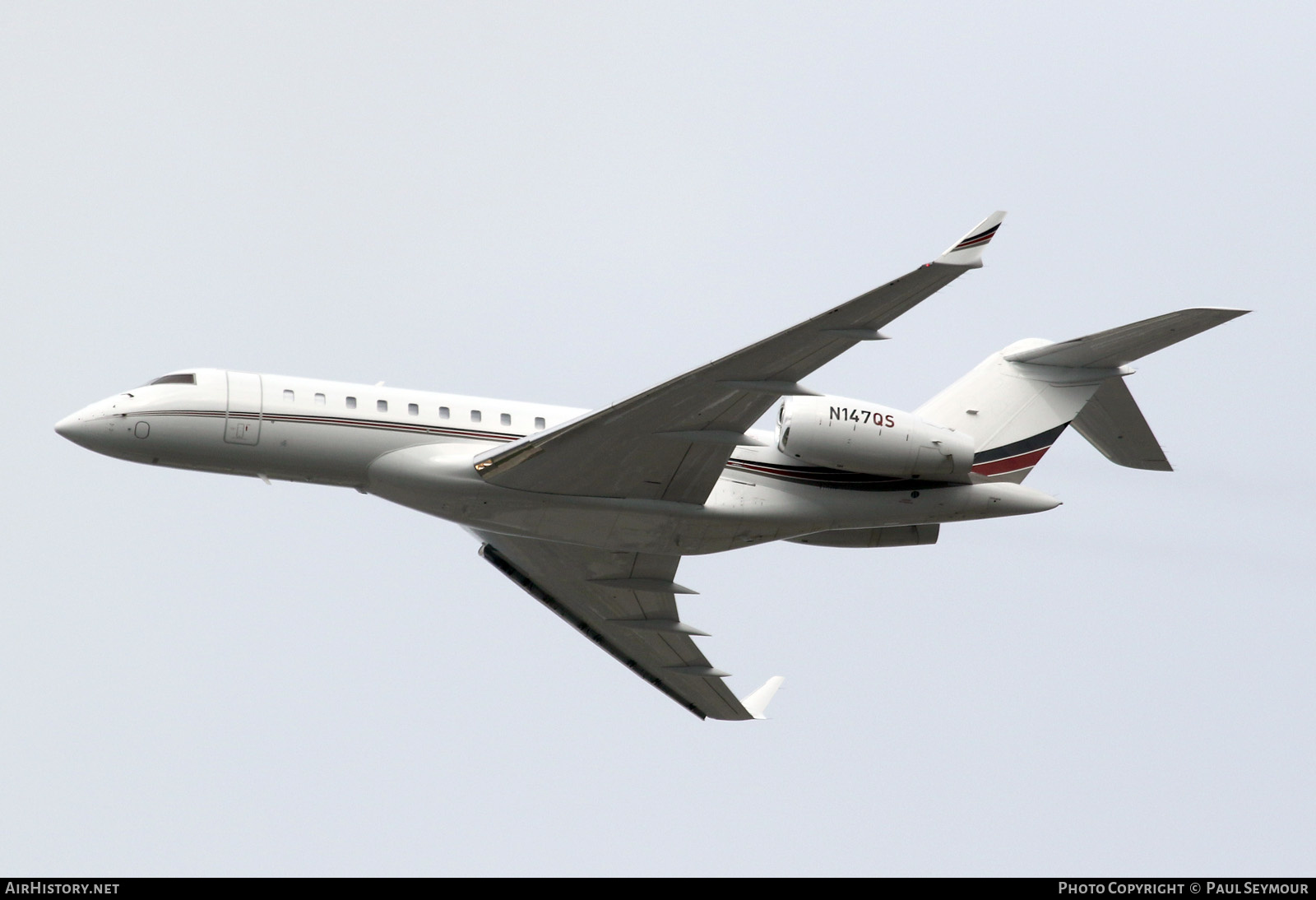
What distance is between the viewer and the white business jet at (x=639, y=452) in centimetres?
2103

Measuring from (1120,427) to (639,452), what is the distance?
28.1ft

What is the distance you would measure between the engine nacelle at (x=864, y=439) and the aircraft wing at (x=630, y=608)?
393cm

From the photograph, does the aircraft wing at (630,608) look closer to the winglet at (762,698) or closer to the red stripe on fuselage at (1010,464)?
the winglet at (762,698)

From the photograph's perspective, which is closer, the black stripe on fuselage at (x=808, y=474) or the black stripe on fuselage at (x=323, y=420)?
the black stripe on fuselage at (x=323, y=420)

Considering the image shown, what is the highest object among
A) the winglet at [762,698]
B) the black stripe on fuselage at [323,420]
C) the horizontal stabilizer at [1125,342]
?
the horizontal stabilizer at [1125,342]

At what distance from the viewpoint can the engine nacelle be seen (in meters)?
21.8

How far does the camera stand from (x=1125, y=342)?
2325 cm

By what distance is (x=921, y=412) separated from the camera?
24844mm

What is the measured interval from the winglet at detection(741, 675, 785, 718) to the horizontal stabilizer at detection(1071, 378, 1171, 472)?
323 inches

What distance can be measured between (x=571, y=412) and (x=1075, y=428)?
8558 mm

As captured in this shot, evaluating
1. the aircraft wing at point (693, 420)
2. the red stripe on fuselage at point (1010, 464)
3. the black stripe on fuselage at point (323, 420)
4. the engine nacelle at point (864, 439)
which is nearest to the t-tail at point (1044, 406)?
the red stripe on fuselage at point (1010, 464)

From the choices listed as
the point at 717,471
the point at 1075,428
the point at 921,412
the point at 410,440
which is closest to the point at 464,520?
the point at 410,440

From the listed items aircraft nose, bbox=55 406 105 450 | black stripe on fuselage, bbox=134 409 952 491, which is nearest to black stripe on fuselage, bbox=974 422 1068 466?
black stripe on fuselage, bbox=134 409 952 491

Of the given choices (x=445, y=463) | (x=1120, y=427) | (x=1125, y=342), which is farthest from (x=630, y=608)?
(x=1125, y=342)
